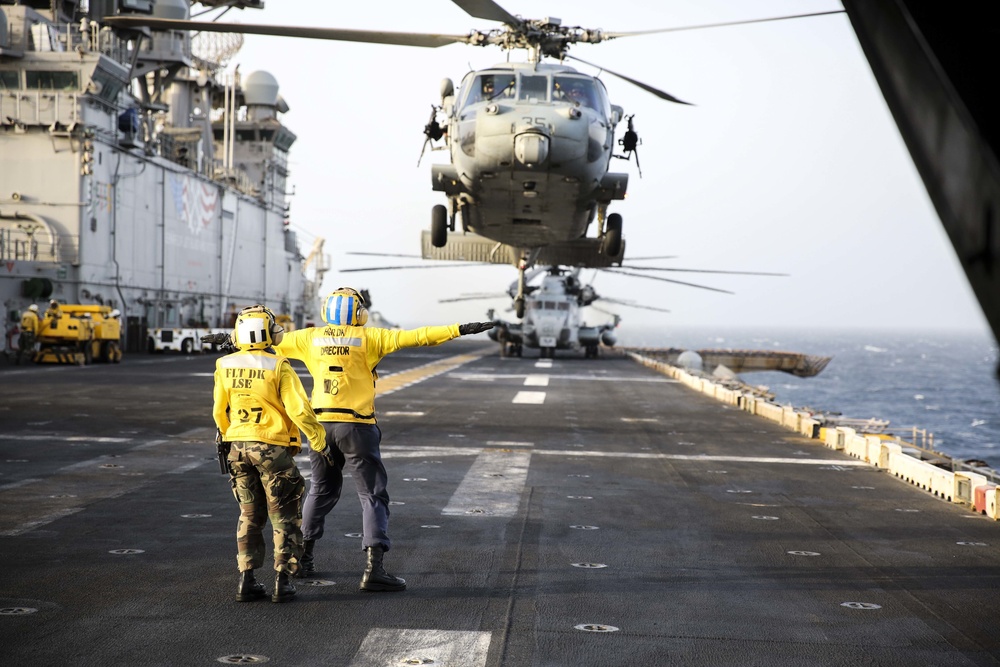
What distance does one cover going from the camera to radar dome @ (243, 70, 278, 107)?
72625 mm

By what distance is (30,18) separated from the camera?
46062 mm

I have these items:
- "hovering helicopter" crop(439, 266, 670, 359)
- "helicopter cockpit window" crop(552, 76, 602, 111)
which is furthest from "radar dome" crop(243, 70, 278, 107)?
"helicopter cockpit window" crop(552, 76, 602, 111)

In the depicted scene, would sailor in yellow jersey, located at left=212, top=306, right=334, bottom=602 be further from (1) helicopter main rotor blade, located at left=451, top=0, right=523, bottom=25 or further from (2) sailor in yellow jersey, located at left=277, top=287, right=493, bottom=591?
(1) helicopter main rotor blade, located at left=451, top=0, right=523, bottom=25

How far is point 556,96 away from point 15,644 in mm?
16217

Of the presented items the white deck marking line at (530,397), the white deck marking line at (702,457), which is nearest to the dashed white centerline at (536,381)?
the white deck marking line at (530,397)

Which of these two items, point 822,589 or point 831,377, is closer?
point 822,589

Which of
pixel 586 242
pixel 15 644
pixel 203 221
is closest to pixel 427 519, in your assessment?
pixel 15 644

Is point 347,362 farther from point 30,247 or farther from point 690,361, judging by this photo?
point 690,361

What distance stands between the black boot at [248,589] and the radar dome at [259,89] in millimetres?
70400

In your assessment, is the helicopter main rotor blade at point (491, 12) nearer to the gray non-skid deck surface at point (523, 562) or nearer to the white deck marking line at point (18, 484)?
the gray non-skid deck surface at point (523, 562)

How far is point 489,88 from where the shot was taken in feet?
66.5

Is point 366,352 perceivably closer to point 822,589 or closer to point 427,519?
point 427,519

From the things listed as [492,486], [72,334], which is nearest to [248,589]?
[492,486]

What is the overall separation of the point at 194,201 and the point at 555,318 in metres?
23.2
